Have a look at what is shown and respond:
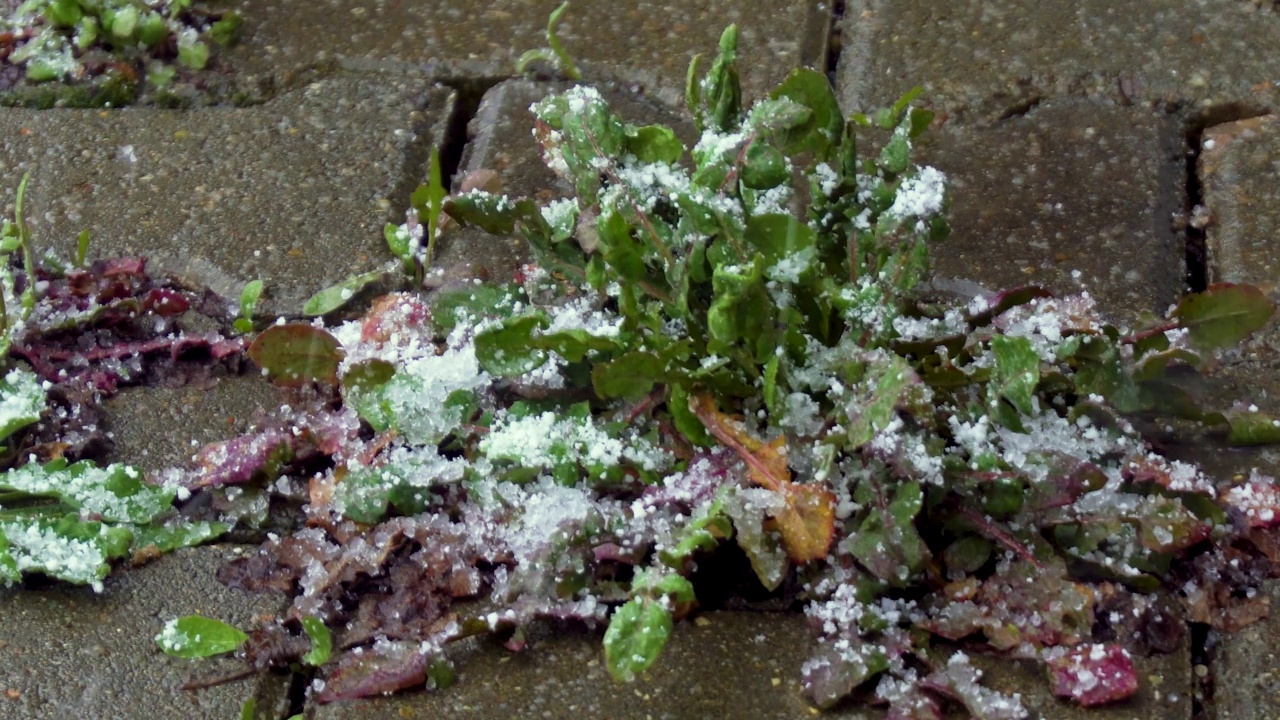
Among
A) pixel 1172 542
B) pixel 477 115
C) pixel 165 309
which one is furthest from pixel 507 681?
pixel 477 115

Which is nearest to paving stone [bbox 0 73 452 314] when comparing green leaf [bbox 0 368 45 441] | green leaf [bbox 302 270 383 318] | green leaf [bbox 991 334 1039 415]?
green leaf [bbox 302 270 383 318]

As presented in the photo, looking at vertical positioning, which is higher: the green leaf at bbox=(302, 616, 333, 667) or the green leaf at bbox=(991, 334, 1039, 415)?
the green leaf at bbox=(991, 334, 1039, 415)

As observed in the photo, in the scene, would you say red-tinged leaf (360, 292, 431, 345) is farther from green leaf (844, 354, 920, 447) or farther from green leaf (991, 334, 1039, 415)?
green leaf (991, 334, 1039, 415)

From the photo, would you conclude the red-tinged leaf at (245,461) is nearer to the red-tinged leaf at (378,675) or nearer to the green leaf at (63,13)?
the red-tinged leaf at (378,675)

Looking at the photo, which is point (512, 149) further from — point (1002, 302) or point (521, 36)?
point (1002, 302)

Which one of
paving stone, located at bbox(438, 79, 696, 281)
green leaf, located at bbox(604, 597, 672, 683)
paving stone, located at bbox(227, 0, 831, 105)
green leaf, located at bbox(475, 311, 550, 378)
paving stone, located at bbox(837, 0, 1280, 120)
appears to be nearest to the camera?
green leaf, located at bbox(604, 597, 672, 683)

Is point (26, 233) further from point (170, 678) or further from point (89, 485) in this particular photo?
point (170, 678)
